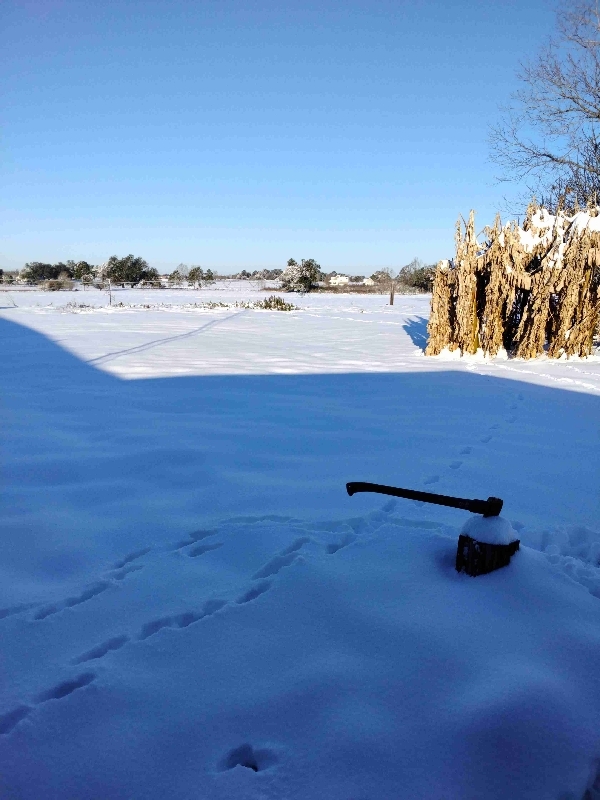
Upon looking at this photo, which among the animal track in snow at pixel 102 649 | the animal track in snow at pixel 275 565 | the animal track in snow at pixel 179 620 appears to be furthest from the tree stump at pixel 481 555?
the animal track in snow at pixel 102 649

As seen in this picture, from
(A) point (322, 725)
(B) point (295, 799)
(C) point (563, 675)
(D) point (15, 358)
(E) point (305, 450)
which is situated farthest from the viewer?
(D) point (15, 358)

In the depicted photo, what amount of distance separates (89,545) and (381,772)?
5.41 ft

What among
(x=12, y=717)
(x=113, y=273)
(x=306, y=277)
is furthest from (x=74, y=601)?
(x=113, y=273)

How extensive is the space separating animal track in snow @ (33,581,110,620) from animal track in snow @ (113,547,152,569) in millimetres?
142

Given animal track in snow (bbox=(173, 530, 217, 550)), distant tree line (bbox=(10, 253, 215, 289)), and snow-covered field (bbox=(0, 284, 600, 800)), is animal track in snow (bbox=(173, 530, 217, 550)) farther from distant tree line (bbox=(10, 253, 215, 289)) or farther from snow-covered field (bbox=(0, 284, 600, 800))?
distant tree line (bbox=(10, 253, 215, 289))

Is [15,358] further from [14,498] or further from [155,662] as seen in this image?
[155,662]

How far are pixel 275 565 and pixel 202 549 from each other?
0.38 meters

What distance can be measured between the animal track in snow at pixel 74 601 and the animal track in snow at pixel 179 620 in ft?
1.09

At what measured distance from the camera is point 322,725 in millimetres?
1413

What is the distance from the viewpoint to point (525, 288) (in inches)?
306

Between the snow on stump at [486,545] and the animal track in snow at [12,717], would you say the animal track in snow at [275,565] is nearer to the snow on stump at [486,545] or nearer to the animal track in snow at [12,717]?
the snow on stump at [486,545]

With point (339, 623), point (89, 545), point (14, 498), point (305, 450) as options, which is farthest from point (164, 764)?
point (305, 450)

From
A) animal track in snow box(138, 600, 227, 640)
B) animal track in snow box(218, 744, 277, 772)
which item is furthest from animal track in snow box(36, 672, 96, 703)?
animal track in snow box(218, 744, 277, 772)

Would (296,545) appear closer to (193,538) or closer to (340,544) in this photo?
(340,544)
